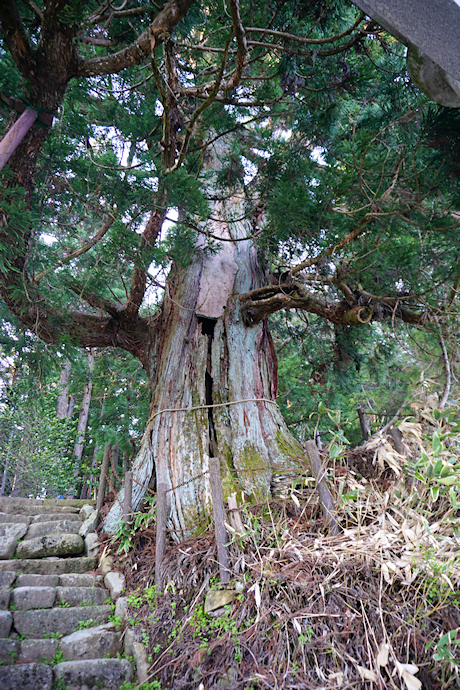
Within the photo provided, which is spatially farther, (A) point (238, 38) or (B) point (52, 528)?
(B) point (52, 528)

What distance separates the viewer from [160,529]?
137 inches

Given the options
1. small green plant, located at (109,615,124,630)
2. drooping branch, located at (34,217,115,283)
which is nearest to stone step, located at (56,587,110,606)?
small green plant, located at (109,615,124,630)

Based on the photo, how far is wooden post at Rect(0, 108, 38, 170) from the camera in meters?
2.21

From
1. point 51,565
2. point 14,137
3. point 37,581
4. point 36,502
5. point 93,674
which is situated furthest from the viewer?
point 36,502

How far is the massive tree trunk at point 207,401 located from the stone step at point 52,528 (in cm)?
74

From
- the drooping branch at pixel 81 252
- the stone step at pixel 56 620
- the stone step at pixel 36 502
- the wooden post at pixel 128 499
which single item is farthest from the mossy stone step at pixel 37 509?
the drooping branch at pixel 81 252

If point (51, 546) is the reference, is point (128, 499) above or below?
above

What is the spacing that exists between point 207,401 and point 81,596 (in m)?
1.99

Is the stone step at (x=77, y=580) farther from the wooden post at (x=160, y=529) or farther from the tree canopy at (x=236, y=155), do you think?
the tree canopy at (x=236, y=155)

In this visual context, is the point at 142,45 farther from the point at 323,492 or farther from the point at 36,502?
the point at 36,502

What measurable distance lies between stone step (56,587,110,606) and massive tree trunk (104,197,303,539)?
680 mm

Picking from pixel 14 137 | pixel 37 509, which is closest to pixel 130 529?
pixel 37 509

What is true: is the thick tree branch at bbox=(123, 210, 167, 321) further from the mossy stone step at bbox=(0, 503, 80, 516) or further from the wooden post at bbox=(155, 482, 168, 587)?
the mossy stone step at bbox=(0, 503, 80, 516)

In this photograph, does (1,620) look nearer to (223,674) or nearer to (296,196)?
(223,674)
